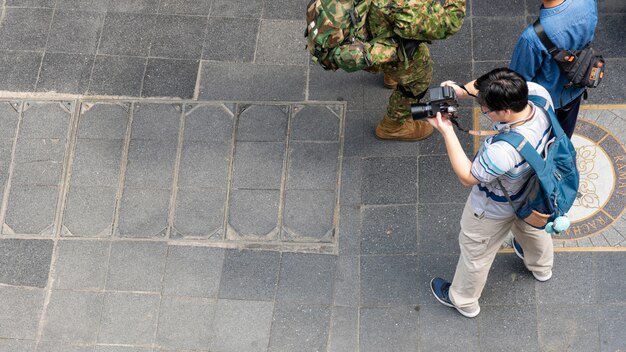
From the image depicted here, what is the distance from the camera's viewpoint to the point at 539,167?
3658 millimetres

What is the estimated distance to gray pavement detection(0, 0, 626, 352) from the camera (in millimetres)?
5008

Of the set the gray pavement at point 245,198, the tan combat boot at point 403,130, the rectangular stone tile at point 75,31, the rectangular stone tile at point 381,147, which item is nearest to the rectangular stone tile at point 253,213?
the gray pavement at point 245,198

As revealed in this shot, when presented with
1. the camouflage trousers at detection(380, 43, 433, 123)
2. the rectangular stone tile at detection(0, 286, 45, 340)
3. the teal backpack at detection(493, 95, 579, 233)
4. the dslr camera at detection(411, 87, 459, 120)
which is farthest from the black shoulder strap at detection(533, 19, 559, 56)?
the rectangular stone tile at detection(0, 286, 45, 340)

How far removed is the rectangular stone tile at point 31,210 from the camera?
5527 millimetres

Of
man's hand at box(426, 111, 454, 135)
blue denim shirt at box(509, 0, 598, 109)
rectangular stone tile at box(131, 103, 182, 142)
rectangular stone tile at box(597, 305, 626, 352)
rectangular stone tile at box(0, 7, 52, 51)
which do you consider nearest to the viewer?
man's hand at box(426, 111, 454, 135)

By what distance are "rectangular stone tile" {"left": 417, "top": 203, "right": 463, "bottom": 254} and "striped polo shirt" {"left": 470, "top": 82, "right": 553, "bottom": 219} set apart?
1117mm

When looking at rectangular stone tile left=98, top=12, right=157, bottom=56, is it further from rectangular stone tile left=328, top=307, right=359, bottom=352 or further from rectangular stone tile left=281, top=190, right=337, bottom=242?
rectangular stone tile left=328, top=307, right=359, bottom=352

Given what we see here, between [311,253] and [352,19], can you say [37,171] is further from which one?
[352,19]

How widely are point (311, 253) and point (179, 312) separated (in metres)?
1.03

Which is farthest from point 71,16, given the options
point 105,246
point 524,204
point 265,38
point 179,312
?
point 524,204

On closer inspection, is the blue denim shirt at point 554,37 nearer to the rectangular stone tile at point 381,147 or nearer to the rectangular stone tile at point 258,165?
the rectangular stone tile at point 381,147

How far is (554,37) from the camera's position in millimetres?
4168

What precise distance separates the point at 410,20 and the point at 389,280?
182 centimetres

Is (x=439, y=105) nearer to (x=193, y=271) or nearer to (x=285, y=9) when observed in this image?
(x=193, y=271)
